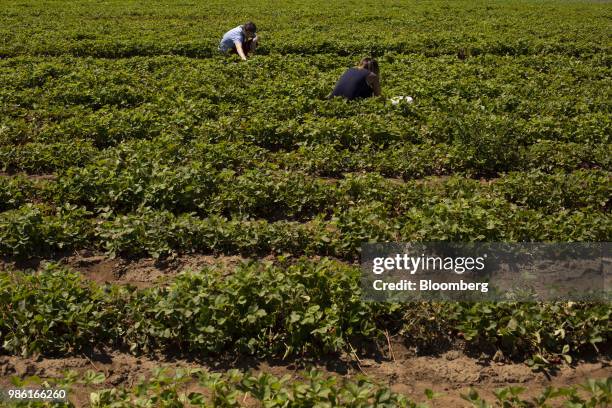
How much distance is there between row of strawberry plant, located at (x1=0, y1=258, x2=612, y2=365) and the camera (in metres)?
3.90

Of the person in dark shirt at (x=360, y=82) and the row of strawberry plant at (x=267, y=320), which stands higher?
the person in dark shirt at (x=360, y=82)

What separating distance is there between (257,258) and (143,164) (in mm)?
2047

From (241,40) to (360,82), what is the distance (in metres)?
4.41

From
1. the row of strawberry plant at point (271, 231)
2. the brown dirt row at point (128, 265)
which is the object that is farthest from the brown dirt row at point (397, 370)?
the row of strawberry plant at point (271, 231)

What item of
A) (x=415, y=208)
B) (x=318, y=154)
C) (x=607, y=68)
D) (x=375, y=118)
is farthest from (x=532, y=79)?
(x=415, y=208)

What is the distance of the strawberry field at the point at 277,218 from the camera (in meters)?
3.82

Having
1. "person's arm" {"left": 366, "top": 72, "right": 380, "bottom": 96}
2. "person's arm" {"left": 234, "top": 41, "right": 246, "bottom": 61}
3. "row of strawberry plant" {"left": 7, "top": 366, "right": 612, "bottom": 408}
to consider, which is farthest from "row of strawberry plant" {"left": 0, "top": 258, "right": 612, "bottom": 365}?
"person's arm" {"left": 234, "top": 41, "right": 246, "bottom": 61}

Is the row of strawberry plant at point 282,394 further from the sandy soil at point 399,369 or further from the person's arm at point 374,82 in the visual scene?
the person's arm at point 374,82

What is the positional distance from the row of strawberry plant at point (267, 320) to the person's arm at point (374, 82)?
17.8ft

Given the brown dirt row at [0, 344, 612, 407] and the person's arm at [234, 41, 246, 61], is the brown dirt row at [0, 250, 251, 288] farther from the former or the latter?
the person's arm at [234, 41, 246, 61]

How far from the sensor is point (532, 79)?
10469mm

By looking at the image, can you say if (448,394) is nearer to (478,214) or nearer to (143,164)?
(478,214)

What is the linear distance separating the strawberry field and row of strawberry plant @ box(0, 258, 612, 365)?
0.05 ft

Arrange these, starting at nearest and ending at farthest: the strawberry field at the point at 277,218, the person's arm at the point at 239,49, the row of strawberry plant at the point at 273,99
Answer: the strawberry field at the point at 277,218
the row of strawberry plant at the point at 273,99
the person's arm at the point at 239,49
